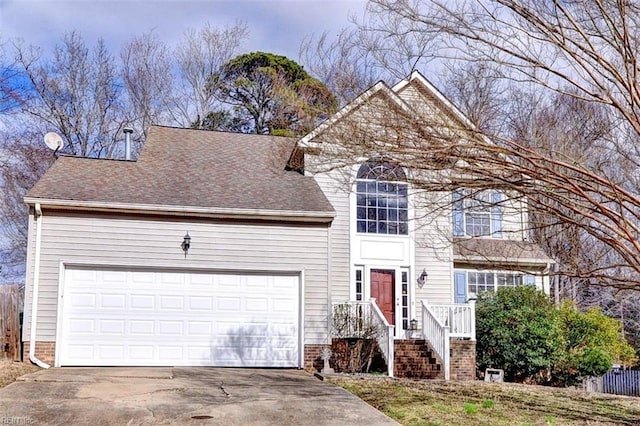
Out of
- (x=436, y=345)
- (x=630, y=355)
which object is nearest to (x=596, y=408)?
(x=436, y=345)

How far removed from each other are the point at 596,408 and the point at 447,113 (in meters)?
5.45

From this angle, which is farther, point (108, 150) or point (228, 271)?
point (108, 150)

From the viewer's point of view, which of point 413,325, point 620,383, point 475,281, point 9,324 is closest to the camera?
point 9,324

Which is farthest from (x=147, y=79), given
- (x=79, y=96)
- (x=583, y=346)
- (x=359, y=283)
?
(x=583, y=346)

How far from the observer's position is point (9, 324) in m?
12.4

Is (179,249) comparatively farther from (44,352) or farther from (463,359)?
(463,359)

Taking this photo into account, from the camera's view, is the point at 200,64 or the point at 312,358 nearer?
the point at 312,358

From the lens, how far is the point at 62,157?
15.0 m

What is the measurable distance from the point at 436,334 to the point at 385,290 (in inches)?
85.0

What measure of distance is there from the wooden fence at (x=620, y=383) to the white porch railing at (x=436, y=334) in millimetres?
7590

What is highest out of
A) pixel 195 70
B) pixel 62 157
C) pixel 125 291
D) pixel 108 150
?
pixel 195 70

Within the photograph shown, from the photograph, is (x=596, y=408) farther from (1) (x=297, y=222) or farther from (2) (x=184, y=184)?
(2) (x=184, y=184)

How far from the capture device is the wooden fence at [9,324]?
40.0ft

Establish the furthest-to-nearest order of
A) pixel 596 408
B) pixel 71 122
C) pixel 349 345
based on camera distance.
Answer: pixel 71 122 → pixel 349 345 → pixel 596 408
